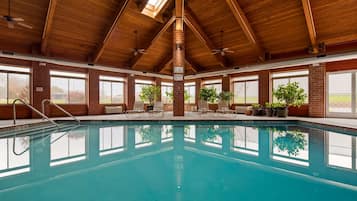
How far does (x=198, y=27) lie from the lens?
9.64 meters

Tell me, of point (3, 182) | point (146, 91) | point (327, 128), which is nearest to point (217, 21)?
point (146, 91)

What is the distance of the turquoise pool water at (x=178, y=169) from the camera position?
1.97m

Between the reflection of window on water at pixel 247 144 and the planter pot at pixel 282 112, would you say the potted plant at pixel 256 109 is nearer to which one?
the planter pot at pixel 282 112

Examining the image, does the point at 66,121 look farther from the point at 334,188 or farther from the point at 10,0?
the point at 334,188

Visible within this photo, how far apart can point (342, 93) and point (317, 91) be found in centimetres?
90

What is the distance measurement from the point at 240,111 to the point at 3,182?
34.9 ft

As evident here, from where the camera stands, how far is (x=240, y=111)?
11.2 metres

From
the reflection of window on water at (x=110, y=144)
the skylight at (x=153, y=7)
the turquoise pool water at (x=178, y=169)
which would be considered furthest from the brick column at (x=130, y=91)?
the turquoise pool water at (x=178, y=169)

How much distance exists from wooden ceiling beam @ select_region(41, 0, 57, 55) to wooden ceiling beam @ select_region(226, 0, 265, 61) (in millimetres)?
6290

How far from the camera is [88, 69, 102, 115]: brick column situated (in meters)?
10.4

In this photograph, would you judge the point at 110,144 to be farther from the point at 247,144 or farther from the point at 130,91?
the point at 130,91

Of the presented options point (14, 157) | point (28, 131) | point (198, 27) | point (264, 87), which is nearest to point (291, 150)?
point (14, 157)

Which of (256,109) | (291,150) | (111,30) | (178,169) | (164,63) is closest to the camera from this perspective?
(178,169)

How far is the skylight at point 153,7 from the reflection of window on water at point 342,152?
25.0 ft
